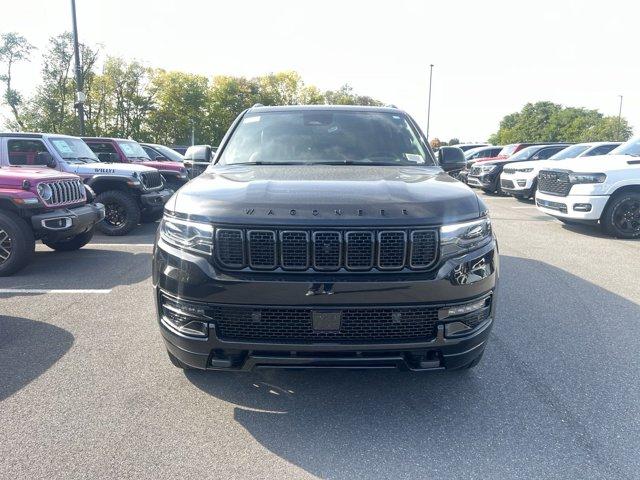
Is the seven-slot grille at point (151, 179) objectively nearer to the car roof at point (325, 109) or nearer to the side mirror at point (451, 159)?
the car roof at point (325, 109)

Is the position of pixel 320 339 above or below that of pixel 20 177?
below

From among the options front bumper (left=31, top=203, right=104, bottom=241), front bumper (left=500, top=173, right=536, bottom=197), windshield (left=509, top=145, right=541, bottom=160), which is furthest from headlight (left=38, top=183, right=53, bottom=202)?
windshield (left=509, top=145, right=541, bottom=160)

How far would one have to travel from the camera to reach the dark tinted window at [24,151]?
303 inches

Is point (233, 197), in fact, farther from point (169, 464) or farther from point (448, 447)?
point (448, 447)

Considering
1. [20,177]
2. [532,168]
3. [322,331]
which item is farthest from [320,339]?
[532,168]

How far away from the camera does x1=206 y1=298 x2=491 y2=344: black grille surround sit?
252 centimetres

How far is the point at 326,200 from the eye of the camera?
2.60 meters

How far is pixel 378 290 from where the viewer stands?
2484 millimetres

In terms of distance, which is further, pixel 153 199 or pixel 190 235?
pixel 153 199

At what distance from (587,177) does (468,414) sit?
287 inches


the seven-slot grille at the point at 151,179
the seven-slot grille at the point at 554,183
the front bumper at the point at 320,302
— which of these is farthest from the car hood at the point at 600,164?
the seven-slot grille at the point at 151,179

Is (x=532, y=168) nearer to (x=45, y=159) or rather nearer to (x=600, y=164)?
(x=600, y=164)

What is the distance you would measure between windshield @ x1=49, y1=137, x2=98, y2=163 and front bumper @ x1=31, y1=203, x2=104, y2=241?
238 cm

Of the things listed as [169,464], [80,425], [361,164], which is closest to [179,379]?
[80,425]
